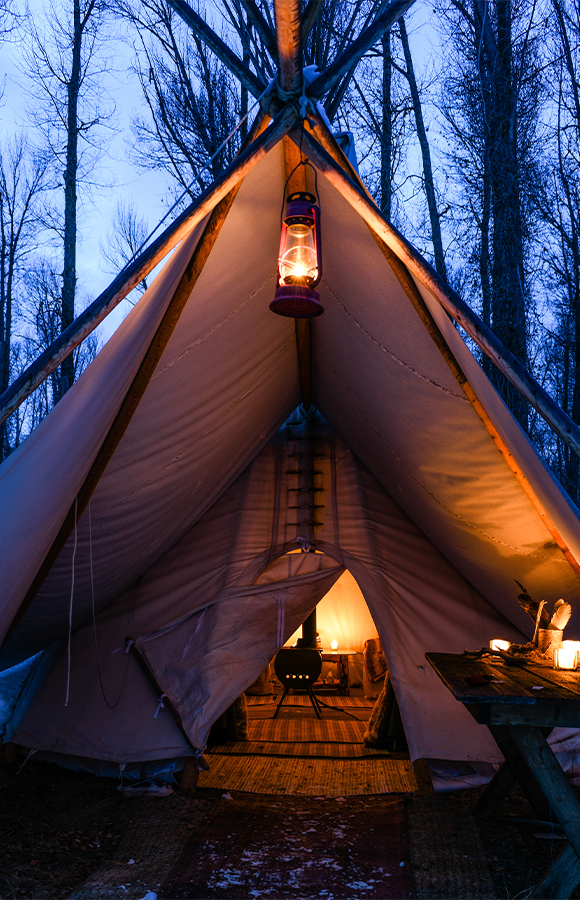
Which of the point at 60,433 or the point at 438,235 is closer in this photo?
the point at 60,433

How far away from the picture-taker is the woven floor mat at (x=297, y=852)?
2.48 meters

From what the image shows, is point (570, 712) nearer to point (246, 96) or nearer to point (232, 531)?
point (232, 531)

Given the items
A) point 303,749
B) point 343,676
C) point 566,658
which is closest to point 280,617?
point 303,749

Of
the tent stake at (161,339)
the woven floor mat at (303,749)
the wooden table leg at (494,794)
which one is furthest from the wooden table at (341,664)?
the tent stake at (161,339)

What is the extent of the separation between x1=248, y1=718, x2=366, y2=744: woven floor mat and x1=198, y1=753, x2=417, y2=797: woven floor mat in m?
0.57

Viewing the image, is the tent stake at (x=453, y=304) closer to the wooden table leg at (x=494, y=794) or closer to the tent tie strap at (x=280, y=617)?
the wooden table leg at (x=494, y=794)

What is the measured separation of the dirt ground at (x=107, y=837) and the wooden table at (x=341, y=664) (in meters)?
3.32

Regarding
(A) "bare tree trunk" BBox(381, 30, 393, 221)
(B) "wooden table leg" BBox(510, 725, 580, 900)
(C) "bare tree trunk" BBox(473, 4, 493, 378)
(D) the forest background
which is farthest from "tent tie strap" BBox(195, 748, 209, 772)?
(A) "bare tree trunk" BBox(381, 30, 393, 221)

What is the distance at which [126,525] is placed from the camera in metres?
3.54

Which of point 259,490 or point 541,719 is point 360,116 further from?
point 541,719

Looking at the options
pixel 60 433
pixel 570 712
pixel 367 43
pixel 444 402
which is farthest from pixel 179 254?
pixel 570 712

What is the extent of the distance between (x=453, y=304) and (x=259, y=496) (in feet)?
9.12

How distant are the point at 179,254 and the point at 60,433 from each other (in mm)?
776

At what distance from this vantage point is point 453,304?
209 cm
